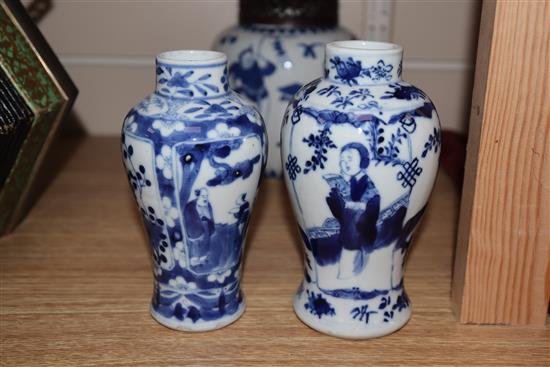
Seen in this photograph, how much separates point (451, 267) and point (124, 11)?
689 mm

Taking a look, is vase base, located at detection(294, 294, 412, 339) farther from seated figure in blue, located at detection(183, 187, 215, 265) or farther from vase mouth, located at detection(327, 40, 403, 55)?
vase mouth, located at detection(327, 40, 403, 55)

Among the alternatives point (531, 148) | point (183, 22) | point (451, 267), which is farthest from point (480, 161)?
point (183, 22)

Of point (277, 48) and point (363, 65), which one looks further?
point (277, 48)

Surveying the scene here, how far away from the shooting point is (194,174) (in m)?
0.66

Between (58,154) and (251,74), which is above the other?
(251,74)

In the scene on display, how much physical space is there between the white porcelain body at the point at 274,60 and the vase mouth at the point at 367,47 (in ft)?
0.99

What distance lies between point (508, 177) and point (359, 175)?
15cm

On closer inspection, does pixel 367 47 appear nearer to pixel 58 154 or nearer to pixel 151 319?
pixel 151 319

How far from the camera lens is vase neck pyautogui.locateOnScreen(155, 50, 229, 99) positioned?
2.21 feet

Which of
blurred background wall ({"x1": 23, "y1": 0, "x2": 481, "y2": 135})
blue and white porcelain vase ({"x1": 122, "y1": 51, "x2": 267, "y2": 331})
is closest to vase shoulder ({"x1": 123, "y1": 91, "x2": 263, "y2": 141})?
blue and white porcelain vase ({"x1": 122, "y1": 51, "x2": 267, "y2": 331})

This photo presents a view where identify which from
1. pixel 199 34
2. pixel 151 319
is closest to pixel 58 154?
pixel 199 34

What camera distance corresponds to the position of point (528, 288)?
73 cm

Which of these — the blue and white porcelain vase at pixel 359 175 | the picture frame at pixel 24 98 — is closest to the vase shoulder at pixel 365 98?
the blue and white porcelain vase at pixel 359 175

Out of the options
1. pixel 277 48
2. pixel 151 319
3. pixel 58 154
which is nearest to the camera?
pixel 151 319
